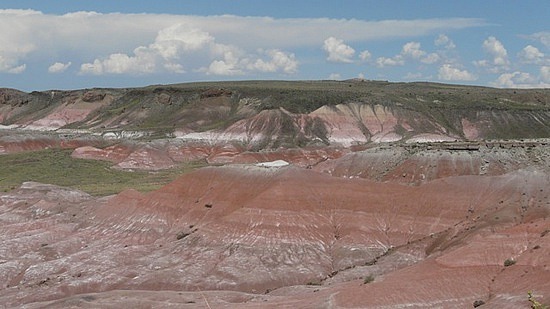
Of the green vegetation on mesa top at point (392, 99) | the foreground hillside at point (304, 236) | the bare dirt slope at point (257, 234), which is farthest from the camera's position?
the green vegetation on mesa top at point (392, 99)

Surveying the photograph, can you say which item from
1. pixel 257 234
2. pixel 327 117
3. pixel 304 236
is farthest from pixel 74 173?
pixel 304 236

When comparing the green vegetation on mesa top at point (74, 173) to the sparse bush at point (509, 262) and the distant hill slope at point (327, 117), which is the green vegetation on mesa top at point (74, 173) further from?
the sparse bush at point (509, 262)

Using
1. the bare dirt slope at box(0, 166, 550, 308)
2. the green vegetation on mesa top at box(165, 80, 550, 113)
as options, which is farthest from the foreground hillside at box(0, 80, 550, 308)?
the green vegetation on mesa top at box(165, 80, 550, 113)

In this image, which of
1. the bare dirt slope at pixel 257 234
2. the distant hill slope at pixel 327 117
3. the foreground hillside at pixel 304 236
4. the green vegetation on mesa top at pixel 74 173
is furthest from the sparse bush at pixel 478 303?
the distant hill slope at pixel 327 117

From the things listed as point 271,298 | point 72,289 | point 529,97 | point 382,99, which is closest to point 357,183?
point 271,298

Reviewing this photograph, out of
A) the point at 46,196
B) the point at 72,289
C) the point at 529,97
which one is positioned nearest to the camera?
the point at 72,289

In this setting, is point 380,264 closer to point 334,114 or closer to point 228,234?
point 228,234

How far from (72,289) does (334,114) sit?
4288 inches

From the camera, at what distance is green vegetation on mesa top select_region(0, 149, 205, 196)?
11022 cm

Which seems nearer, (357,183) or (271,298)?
(271,298)

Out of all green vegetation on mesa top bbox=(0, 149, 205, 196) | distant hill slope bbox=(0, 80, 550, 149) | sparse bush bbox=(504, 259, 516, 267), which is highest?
distant hill slope bbox=(0, 80, 550, 149)

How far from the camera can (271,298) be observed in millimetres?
44938

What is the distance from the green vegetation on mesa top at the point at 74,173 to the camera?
110 m

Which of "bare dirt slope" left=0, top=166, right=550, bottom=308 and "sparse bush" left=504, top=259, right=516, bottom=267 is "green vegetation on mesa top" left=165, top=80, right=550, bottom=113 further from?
"sparse bush" left=504, top=259, right=516, bottom=267
